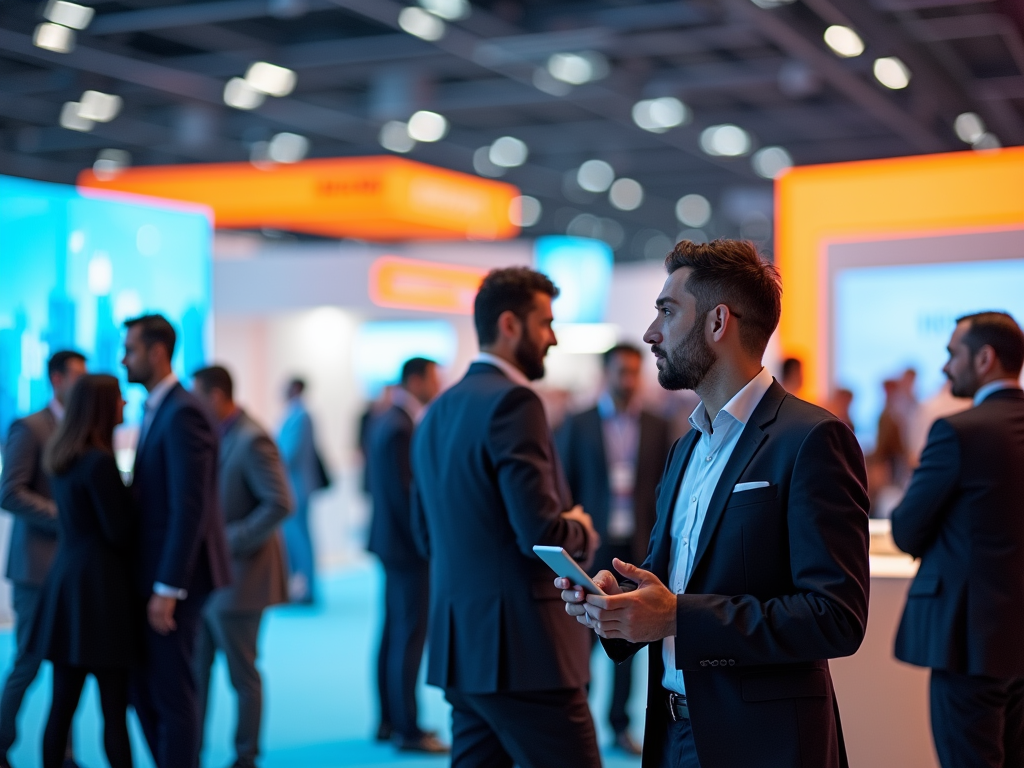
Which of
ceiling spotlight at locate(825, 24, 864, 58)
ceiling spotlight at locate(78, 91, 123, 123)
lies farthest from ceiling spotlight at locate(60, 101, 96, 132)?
ceiling spotlight at locate(825, 24, 864, 58)

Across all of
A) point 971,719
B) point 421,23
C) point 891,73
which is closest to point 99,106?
Answer: point 421,23

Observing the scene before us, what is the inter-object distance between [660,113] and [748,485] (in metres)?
11.7

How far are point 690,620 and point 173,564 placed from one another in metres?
2.14

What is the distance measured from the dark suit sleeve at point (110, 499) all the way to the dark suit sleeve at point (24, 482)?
95 centimetres

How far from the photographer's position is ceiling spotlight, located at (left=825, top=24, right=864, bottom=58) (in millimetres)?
9039

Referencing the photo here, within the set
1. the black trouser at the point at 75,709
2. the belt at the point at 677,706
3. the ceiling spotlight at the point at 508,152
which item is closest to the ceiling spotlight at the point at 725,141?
the ceiling spotlight at the point at 508,152

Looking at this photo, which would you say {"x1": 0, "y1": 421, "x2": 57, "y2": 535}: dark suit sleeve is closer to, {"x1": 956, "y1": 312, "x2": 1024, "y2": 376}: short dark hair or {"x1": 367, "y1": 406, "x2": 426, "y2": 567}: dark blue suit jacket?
{"x1": 367, "y1": 406, "x2": 426, "y2": 567}: dark blue suit jacket

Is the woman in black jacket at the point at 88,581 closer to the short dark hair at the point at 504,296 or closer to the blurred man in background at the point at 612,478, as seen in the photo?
the short dark hair at the point at 504,296

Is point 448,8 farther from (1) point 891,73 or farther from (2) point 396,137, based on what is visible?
(2) point 396,137

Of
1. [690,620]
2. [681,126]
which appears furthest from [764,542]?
[681,126]

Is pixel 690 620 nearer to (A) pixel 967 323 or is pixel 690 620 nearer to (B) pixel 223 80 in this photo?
(A) pixel 967 323

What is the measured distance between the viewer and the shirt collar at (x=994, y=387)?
3193mm

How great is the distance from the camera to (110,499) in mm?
3496

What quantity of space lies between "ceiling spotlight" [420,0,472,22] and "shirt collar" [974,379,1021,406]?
20.8 feet
